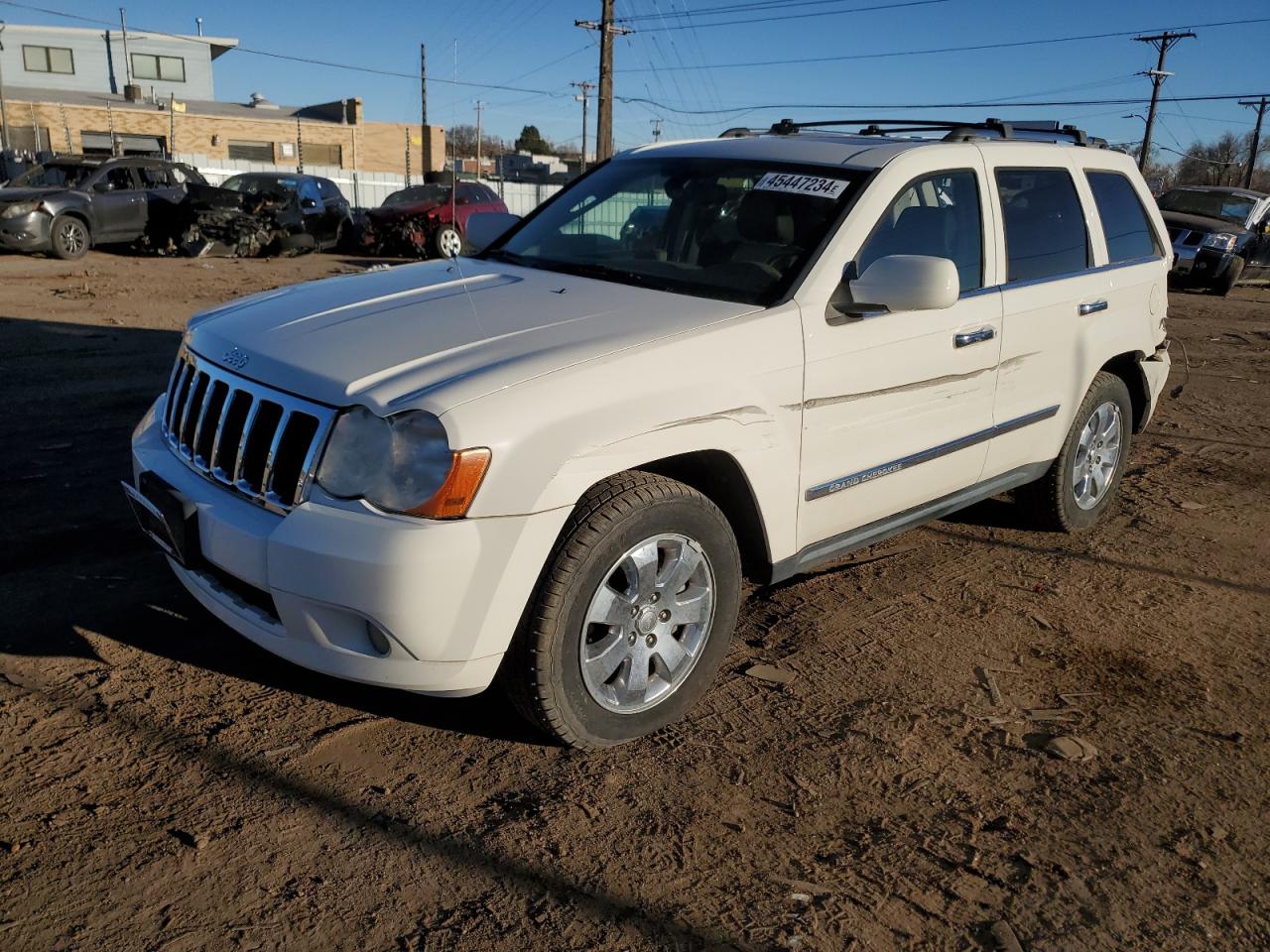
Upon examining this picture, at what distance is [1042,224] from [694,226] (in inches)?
65.5

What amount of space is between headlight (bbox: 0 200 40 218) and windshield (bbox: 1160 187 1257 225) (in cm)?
1934

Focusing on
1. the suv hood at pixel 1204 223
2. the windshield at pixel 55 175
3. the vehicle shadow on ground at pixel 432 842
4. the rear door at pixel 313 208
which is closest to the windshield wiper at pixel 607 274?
the vehicle shadow on ground at pixel 432 842

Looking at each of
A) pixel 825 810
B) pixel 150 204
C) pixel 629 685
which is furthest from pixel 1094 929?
pixel 150 204

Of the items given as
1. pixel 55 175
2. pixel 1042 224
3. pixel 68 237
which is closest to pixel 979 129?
pixel 1042 224

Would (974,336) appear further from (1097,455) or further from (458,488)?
(458,488)

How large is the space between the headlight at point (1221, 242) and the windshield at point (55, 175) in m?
18.9

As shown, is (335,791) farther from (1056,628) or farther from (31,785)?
(1056,628)

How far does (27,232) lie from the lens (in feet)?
53.3

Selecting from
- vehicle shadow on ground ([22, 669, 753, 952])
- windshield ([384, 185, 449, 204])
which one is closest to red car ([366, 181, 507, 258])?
windshield ([384, 185, 449, 204])

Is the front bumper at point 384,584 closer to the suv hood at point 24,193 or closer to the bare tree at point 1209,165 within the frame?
the suv hood at point 24,193

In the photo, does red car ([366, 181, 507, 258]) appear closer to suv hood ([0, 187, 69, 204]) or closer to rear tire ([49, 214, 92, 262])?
rear tire ([49, 214, 92, 262])

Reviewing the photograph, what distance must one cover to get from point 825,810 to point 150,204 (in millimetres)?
18831

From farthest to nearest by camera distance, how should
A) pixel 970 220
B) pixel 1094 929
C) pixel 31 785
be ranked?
pixel 970 220
pixel 31 785
pixel 1094 929

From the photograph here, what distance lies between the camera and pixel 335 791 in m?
2.91
